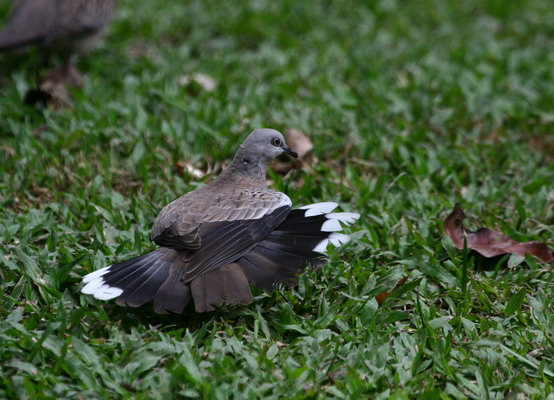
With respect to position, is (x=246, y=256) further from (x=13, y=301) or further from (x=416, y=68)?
(x=416, y=68)

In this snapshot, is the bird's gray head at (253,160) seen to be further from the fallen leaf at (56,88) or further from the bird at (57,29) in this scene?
the bird at (57,29)

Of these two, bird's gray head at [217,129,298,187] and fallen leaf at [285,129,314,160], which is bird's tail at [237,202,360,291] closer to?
bird's gray head at [217,129,298,187]

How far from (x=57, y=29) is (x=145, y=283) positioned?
3770 mm

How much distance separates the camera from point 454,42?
26.6 ft

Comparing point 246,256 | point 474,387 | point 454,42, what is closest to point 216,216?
point 246,256

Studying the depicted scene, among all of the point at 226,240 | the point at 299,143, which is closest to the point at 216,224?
the point at 226,240

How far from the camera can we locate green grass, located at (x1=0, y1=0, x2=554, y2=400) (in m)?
3.51

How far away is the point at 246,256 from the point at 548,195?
8.17 feet

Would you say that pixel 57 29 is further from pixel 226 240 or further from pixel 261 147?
pixel 226 240

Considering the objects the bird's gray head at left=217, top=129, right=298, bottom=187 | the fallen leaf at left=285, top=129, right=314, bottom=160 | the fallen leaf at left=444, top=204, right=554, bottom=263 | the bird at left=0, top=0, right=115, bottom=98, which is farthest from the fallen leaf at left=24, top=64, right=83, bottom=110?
the fallen leaf at left=444, top=204, right=554, bottom=263

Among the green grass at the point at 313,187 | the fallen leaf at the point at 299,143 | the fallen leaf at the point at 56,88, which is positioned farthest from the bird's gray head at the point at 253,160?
the fallen leaf at the point at 56,88

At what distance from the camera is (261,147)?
4.77 meters

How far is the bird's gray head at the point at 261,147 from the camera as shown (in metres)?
4.75

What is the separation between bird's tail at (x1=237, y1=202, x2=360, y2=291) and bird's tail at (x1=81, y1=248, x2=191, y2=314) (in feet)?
1.17
